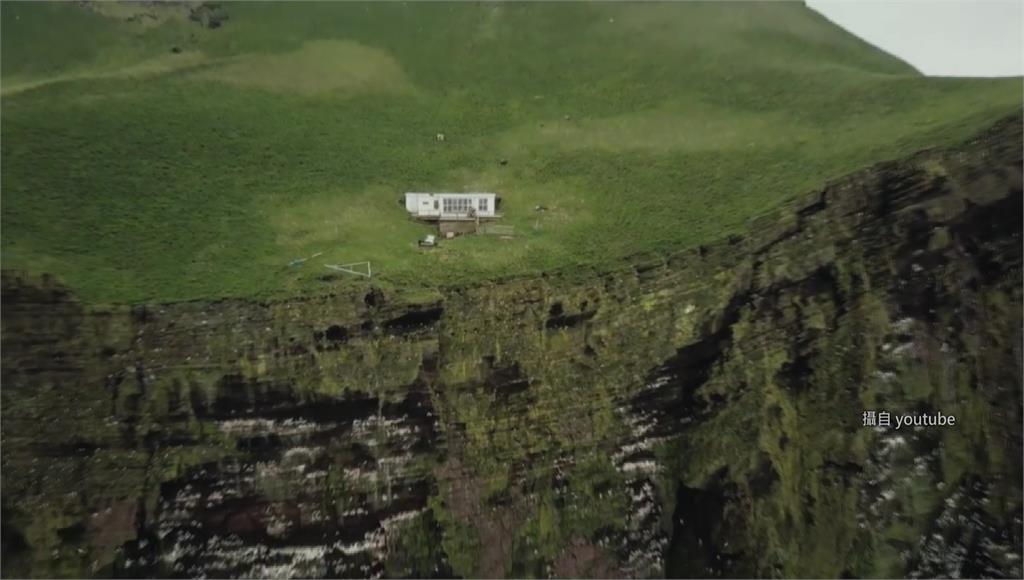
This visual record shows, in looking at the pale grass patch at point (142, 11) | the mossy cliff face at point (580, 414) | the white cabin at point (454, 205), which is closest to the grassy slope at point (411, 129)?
the pale grass patch at point (142, 11)

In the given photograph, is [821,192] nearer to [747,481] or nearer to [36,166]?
[747,481]

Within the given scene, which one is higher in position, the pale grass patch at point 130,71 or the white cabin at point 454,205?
the pale grass patch at point 130,71

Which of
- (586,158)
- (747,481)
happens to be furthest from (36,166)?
(747,481)

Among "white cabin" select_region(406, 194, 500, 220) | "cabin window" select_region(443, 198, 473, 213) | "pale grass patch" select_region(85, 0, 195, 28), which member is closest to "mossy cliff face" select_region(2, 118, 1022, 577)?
"white cabin" select_region(406, 194, 500, 220)

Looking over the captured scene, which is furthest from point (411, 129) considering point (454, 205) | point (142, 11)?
point (142, 11)

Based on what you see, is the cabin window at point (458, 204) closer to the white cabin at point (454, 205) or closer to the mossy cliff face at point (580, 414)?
the white cabin at point (454, 205)

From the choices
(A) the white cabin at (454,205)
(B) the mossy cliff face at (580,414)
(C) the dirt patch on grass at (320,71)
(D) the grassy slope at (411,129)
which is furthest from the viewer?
(C) the dirt patch on grass at (320,71)

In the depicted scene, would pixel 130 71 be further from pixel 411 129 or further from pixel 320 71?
pixel 411 129

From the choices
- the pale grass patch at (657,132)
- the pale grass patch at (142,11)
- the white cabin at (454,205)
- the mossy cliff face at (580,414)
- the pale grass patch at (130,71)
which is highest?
the pale grass patch at (142,11)
